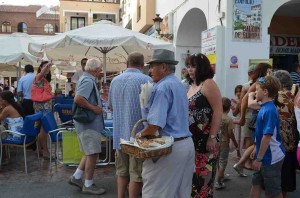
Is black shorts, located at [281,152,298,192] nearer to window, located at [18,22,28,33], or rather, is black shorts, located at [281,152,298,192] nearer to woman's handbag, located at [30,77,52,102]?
woman's handbag, located at [30,77,52,102]

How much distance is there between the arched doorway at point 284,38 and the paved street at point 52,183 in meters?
7.19

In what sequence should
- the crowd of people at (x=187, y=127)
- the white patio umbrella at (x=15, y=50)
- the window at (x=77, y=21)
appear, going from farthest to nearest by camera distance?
the window at (x=77, y=21)
the white patio umbrella at (x=15, y=50)
the crowd of people at (x=187, y=127)

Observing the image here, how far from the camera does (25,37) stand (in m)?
11.2

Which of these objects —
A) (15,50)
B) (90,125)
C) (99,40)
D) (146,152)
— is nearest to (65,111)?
(99,40)

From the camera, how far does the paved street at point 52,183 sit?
506 cm

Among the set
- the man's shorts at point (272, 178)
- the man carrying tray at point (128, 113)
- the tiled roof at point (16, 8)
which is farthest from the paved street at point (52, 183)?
the tiled roof at point (16, 8)

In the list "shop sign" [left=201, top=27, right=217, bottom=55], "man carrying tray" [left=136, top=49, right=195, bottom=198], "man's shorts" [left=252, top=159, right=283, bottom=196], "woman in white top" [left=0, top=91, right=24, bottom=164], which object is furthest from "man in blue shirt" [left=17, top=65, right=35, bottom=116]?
"man's shorts" [left=252, top=159, right=283, bottom=196]

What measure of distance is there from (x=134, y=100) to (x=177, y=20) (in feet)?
33.7

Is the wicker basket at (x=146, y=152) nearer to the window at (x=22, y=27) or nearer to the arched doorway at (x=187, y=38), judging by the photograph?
the arched doorway at (x=187, y=38)

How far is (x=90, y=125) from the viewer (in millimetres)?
5004

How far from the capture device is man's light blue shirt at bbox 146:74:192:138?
284 centimetres

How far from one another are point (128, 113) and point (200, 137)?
3.11 feet

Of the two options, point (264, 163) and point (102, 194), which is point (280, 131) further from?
point (102, 194)

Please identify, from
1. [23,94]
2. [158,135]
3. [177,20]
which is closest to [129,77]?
[158,135]
